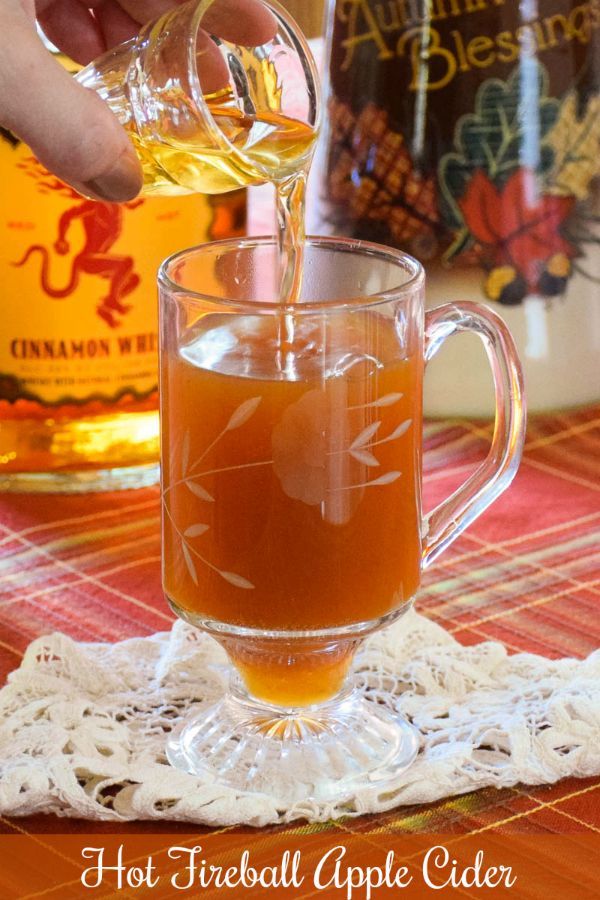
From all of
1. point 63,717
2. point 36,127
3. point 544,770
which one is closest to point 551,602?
point 544,770

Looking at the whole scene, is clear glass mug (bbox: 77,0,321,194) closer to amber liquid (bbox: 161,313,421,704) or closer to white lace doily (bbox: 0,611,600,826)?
amber liquid (bbox: 161,313,421,704)

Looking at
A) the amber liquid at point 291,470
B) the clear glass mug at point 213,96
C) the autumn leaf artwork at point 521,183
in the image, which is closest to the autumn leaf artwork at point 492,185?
the autumn leaf artwork at point 521,183

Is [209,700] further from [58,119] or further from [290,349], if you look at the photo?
[58,119]

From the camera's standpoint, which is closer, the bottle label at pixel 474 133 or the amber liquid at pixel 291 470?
the amber liquid at pixel 291 470

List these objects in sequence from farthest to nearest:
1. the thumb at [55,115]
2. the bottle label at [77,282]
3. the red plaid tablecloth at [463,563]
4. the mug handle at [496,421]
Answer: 1. the bottle label at [77,282]
2. the red plaid tablecloth at [463,563]
3. the mug handle at [496,421]
4. the thumb at [55,115]

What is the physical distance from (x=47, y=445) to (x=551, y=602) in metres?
0.39

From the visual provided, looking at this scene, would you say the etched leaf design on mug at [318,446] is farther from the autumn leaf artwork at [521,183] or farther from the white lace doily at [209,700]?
the autumn leaf artwork at [521,183]

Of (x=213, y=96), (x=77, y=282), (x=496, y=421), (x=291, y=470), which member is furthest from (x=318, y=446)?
(x=77, y=282)

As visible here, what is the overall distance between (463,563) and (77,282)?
33cm

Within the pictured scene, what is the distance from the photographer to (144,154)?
0.79 m

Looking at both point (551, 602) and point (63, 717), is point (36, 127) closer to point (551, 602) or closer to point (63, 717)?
point (63, 717)

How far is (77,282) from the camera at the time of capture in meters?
1.06

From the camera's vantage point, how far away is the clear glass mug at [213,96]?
2.44 feet

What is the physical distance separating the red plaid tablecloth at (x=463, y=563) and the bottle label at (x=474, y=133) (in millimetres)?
126
